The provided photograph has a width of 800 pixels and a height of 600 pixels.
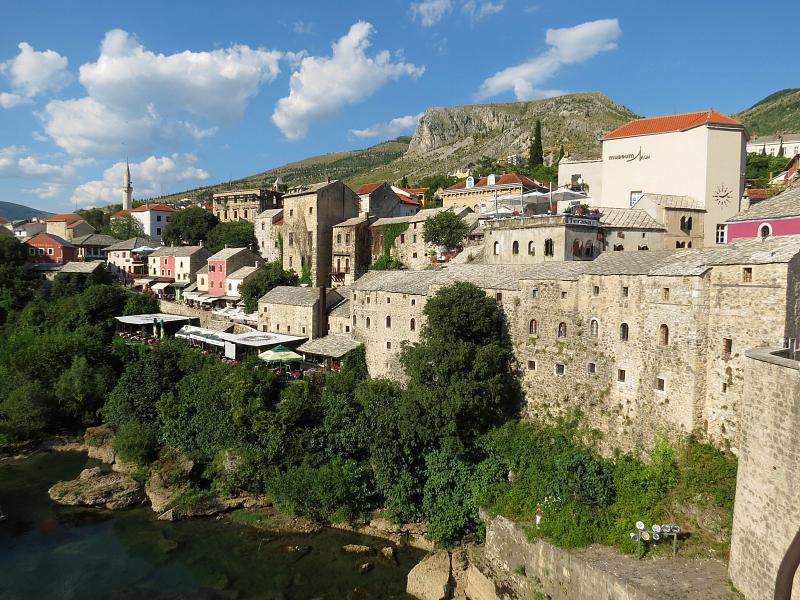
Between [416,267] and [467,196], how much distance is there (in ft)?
94.8

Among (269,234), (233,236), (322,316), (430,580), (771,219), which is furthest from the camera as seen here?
(233,236)

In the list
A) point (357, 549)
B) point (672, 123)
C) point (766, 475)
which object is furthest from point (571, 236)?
point (357, 549)

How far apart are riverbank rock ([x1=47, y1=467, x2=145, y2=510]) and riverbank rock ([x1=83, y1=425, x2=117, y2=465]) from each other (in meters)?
2.96

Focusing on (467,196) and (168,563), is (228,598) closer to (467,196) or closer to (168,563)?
(168,563)

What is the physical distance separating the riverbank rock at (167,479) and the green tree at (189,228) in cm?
3846

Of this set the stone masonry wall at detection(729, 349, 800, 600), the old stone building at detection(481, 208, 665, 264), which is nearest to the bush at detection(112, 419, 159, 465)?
the old stone building at detection(481, 208, 665, 264)

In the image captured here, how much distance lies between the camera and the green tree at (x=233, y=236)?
57656 millimetres

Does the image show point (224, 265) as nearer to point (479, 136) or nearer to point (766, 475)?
point (766, 475)

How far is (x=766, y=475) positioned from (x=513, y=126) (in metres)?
131

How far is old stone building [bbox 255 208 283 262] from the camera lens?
5431 cm

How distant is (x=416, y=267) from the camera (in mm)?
42281

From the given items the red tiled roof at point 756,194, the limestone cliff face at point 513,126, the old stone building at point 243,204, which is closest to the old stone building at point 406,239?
the red tiled roof at point 756,194

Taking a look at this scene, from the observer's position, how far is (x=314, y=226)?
150 ft

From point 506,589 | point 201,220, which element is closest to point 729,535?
point 506,589
